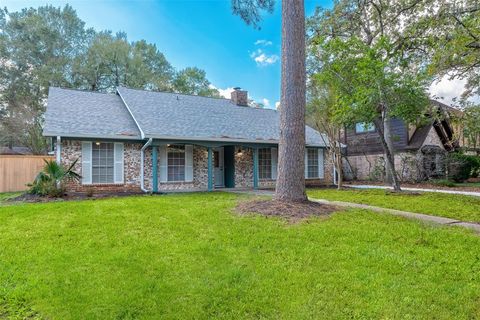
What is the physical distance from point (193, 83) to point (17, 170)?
2289 centimetres

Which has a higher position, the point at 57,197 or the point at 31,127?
the point at 31,127

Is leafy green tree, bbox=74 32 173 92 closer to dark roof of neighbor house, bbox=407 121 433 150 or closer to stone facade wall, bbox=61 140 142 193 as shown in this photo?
stone facade wall, bbox=61 140 142 193

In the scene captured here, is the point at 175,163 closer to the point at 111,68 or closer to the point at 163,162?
the point at 163,162

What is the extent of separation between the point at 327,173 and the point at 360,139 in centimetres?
503

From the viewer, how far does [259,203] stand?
7.43m

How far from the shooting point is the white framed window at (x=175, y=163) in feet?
45.1

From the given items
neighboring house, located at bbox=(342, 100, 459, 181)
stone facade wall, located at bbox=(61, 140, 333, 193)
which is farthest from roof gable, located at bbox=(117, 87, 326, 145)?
neighboring house, located at bbox=(342, 100, 459, 181)

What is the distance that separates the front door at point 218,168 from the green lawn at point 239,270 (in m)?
9.28

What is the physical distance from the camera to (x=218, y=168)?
15.8 m

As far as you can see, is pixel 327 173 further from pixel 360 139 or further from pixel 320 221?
pixel 320 221

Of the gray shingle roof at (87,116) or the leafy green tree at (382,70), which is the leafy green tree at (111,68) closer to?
the gray shingle roof at (87,116)

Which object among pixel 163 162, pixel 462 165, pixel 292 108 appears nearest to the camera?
pixel 292 108

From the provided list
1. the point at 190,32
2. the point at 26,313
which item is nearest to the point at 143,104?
the point at 190,32

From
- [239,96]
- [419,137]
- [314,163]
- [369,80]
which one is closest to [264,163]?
[314,163]
